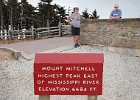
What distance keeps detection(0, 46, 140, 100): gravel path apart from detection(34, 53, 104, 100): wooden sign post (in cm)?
205

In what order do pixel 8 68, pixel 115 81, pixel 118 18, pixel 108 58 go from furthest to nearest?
1. pixel 118 18
2. pixel 108 58
3. pixel 8 68
4. pixel 115 81

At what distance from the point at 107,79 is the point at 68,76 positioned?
135 inches

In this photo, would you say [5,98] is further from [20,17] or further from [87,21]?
[20,17]

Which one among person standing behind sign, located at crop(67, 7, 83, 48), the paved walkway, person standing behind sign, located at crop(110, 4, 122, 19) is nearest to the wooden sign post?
the paved walkway

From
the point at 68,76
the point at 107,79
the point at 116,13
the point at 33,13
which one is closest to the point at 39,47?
the point at 116,13

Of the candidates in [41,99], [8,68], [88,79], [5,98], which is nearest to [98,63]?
[88,79]

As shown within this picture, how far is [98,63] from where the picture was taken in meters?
3.92

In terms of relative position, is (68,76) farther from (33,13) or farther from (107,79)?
(33,13)

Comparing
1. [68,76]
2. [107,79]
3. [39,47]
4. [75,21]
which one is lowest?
[107,79]

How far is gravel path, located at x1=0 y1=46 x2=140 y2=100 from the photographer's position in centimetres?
607

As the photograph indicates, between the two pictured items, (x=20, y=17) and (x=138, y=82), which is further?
(x=20, y=17)

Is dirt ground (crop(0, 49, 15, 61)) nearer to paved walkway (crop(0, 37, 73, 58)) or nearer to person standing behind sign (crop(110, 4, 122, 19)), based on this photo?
paved walkway (crop(0, 37, 73, 58))

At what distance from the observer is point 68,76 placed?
392 centimetres

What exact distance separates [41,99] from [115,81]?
337cm
